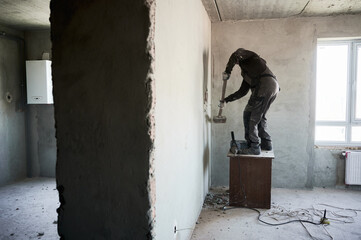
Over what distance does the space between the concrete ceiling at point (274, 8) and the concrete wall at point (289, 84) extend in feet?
0.50

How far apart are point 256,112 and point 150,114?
218 cm

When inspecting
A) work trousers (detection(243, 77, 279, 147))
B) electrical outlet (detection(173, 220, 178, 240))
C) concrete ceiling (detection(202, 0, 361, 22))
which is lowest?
electrical outlet (detection(173, 220, 178, 240))

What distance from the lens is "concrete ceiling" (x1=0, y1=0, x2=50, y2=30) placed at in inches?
132

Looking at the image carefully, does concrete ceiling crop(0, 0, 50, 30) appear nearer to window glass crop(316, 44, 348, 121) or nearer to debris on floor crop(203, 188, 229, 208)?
debris on floor crop(203, 188, 229, 208)

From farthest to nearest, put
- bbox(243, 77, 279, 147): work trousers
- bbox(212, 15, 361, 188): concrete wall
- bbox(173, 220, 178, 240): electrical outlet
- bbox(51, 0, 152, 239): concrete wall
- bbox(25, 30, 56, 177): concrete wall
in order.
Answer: bbox(25, 30, 56, 177): concrete wall < bbox(212, 15, 361, 188): concrete wall < bbox(243, 77, 279, 147): work trousers < bbox(173, 220, 178, 240): electrical outlet < bbox(51, 0, 152, 239): concrete wall

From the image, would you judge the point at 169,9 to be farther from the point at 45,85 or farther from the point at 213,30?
the point at 45,85

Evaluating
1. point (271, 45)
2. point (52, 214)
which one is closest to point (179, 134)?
point (52, 214)

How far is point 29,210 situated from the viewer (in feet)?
11.0

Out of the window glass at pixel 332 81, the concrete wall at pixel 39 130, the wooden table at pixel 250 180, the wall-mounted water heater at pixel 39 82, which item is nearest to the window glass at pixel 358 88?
the window glass at pixel 332 81

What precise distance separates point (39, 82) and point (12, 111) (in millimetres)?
639

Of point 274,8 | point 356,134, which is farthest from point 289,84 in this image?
point 356,134

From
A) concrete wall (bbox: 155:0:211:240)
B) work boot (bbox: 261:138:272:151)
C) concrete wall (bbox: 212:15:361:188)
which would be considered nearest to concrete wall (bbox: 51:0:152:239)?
concrete wall (bbox: 155:0:211:240)

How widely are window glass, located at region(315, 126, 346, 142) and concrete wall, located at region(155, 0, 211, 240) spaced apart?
195 cm

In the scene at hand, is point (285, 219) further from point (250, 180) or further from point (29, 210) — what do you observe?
point (29, 210)
